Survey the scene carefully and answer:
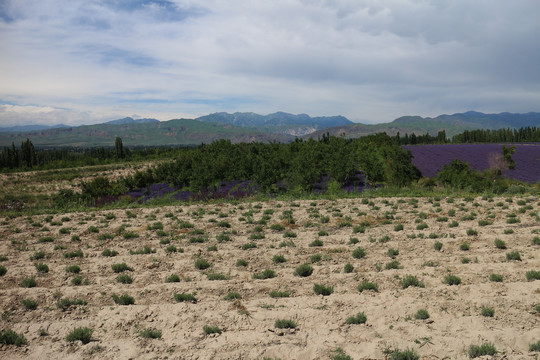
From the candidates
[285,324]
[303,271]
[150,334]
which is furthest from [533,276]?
[150,334]

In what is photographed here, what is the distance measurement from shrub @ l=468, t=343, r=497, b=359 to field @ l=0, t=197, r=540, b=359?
0.14 meters

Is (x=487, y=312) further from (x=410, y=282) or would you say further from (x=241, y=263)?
(x=241, y=263)

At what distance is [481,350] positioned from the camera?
24.5 feet

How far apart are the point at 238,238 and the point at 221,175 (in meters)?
36.4

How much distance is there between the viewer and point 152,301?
10805 millimetres

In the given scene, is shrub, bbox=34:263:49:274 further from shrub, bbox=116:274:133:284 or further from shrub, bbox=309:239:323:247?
shrub, bbox=309:239:323:247

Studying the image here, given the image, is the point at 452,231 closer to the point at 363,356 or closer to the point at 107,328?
the point at 363,356

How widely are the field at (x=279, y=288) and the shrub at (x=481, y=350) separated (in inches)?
5.7

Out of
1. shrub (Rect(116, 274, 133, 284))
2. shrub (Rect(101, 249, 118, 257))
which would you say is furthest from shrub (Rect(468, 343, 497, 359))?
shrub (Rect(101, 249, 118, 257))

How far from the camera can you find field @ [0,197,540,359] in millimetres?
8305

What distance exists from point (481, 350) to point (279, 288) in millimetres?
5874

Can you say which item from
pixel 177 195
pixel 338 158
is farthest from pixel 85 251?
pixel 338 158

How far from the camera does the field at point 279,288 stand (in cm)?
830

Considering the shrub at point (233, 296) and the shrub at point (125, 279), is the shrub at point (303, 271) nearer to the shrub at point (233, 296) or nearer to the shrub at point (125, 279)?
the shrub at point (233, 296)
